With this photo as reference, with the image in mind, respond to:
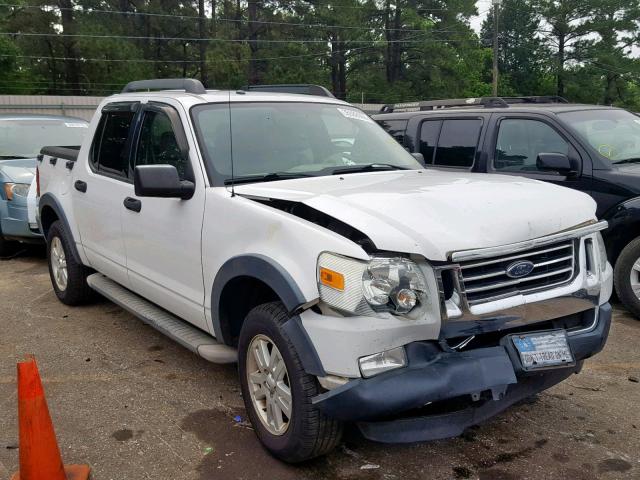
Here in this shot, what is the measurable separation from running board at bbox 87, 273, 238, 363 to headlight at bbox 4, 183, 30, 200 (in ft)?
9.48

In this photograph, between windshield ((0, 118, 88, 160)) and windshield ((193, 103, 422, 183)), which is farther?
windshield ((0, 118, 88, 160))

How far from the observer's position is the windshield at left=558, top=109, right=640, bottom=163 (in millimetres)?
5891

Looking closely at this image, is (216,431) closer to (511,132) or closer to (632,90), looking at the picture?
(511,132)

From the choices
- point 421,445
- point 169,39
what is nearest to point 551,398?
point 421,445

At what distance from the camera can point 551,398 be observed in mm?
4000

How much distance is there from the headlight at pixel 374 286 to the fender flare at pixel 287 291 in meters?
0.18

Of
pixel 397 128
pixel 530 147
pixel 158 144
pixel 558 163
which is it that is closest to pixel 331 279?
pixel 158 144

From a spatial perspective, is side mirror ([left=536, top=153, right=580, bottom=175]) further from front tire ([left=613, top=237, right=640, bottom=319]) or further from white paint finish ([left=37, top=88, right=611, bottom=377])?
white paint finish ([left=37, top=88, right=611, bottom=377])

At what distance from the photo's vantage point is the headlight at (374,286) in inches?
106

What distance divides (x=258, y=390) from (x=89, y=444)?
0.99 m

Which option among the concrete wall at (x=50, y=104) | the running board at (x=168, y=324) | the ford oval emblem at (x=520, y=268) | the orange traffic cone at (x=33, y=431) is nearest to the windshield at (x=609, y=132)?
the ford oval emblem at (x=520, y=268)

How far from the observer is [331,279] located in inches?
108

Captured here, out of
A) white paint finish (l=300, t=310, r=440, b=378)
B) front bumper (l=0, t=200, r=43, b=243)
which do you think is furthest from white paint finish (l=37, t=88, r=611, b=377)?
front bumper (l=0, t=200, r=43, b=243)

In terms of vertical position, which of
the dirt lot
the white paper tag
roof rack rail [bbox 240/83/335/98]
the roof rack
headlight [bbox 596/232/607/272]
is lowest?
the dirt lot
